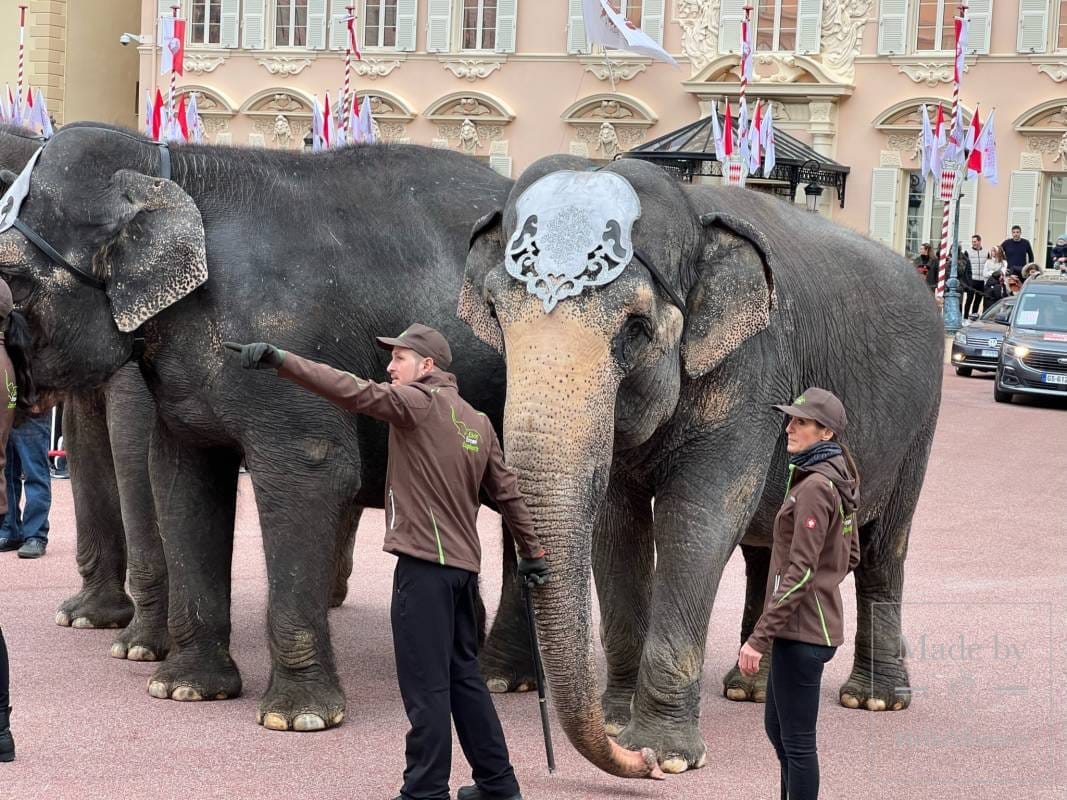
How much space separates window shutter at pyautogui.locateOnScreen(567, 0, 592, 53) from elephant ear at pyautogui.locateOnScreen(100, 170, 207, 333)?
36.1 metres

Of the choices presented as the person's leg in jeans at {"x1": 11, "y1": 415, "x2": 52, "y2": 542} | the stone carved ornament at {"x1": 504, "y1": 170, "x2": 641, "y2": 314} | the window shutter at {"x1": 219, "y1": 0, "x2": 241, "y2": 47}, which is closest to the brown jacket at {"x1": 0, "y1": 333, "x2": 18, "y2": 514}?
the stone carved ornament at {"x1": 504, "y1": 170, "x2": 641, "y2": 314}

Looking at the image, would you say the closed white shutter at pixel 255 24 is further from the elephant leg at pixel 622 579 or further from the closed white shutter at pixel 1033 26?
the elephant leg at pixel 622 579

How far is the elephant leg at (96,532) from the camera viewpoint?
974 cm

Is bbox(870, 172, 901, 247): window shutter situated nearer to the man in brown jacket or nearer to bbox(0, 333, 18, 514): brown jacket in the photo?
bbox(0, 333, 18, 514): brown jacket

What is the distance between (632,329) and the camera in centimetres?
650

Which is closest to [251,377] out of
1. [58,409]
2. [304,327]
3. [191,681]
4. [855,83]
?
[304,327]

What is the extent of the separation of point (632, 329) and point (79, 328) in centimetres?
249

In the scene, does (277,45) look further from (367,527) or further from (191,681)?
(191,681)

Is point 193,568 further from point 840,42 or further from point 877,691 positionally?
point 840,42

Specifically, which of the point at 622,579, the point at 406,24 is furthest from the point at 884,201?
the point at 622,579

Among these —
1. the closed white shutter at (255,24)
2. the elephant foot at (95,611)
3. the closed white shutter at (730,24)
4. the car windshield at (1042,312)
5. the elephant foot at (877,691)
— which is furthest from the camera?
the closed white shutter at (255,24)

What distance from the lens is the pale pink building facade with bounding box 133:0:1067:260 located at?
39.1 m

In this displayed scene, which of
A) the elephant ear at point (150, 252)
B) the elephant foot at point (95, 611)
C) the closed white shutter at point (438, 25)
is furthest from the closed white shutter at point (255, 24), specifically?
the elephant ear at point (150, 252)

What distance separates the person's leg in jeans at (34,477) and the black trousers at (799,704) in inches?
277
